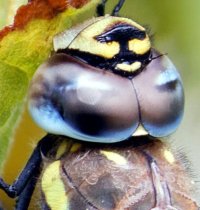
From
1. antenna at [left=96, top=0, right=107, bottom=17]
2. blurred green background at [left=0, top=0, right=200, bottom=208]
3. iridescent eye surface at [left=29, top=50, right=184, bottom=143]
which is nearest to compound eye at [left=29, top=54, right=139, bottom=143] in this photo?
iridescent eye surface at [left=29, top=50, right=184, bottom=143]

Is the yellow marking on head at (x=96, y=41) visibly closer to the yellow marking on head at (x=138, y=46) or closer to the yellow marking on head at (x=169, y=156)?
the yellow marking on head at (x=138, y=46)

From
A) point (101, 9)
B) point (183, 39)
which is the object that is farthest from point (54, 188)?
point (183, 39)

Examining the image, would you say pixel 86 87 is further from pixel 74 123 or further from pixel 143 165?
pixel 143 165

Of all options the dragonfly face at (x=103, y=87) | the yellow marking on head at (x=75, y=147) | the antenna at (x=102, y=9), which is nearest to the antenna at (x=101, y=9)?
the antenna at (x=102, y=9)

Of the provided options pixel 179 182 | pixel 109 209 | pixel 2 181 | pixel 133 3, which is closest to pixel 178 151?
pixel 179 182

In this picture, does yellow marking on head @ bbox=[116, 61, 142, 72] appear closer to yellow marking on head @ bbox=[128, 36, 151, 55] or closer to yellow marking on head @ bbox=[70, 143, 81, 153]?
yellow marking on head @ bbox=[128, 36, 151, 55]

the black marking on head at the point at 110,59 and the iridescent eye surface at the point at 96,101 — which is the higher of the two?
the black marking on head at the point at 110,59

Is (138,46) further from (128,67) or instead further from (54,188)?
(54,188)
